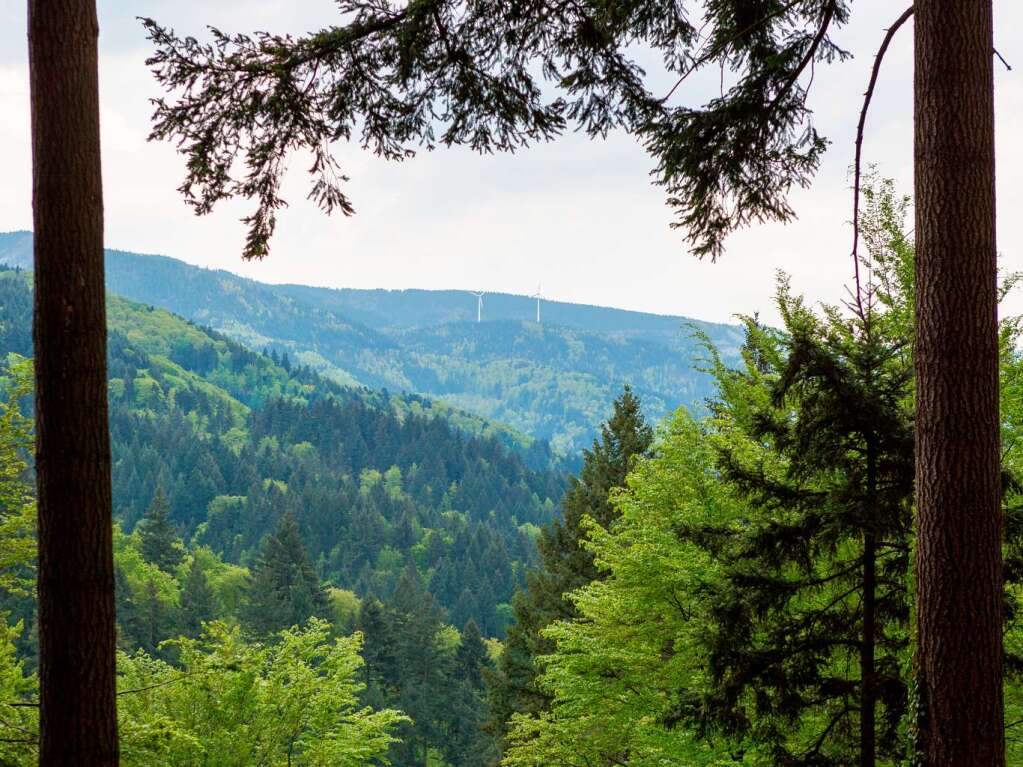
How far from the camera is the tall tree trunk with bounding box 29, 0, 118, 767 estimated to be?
14.4 feet

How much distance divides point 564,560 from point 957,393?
32063mm

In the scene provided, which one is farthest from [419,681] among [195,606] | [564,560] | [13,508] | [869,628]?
[869,628]

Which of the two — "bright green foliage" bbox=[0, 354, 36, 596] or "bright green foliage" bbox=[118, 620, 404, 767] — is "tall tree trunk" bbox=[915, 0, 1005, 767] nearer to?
"bright green foliage" bbox=[0, 354, 36, 596]

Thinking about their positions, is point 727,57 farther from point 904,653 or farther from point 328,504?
point 328,504

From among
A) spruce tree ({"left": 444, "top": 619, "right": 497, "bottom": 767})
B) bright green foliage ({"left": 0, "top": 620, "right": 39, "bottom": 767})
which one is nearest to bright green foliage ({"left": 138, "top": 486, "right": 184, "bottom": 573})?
spruce tree ({"left": 444, "top": 619, "right": 497, "bottom": 767})

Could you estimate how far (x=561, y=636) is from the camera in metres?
14.1

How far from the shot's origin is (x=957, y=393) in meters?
4.47

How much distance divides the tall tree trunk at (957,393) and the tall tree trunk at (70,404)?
388 centimetres

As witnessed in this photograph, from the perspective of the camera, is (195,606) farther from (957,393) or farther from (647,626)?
(957,393)

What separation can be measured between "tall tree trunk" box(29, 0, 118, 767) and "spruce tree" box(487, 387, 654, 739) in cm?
2927

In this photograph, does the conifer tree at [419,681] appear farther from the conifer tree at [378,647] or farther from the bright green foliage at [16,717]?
the bright green foliage at [16,717]

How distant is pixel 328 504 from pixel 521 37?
13458 centimetres

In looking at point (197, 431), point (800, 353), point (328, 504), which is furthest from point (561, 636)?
point (197, 431)

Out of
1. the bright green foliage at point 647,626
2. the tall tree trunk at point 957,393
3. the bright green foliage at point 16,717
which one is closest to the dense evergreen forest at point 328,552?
the bright green foliage at point 16,717
